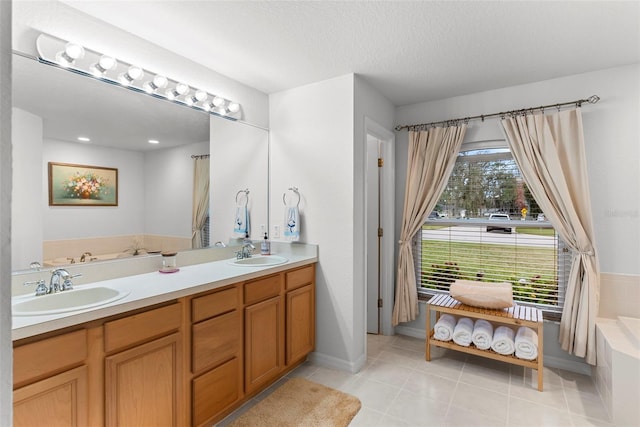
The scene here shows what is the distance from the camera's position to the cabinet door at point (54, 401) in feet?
4.04

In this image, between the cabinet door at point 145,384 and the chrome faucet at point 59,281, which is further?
the chrome faucet at point 59,281

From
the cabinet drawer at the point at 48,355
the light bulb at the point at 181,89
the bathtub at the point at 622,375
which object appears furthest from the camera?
the light bulb at the point at 181,89

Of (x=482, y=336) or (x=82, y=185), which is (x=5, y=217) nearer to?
(x=82, y=185)

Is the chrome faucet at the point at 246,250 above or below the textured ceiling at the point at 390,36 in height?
below

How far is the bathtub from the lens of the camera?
201cm

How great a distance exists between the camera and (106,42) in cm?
196

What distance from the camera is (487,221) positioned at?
10.2ft

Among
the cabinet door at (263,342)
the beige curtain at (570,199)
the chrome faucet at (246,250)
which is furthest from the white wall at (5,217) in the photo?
the beige curtain at (570,199)

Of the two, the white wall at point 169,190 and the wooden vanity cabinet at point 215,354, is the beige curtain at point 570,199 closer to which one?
the wooden vanity cabinet at point 215,354

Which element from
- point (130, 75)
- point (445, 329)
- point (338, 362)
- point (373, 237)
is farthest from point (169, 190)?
point (445, 329)

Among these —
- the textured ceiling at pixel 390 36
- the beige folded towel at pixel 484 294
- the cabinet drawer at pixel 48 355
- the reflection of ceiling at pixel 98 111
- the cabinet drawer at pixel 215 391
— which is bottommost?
the cabinet drawer at pixel 215 391

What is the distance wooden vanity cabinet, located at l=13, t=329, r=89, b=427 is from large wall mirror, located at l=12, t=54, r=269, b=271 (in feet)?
2.20

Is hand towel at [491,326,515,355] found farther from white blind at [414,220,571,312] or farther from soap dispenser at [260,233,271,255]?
A: soap dispenser at [260,233,271,255]

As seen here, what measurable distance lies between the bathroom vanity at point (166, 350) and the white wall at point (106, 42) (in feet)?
4.51
